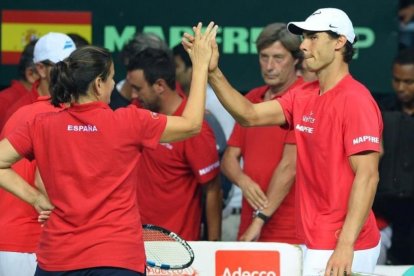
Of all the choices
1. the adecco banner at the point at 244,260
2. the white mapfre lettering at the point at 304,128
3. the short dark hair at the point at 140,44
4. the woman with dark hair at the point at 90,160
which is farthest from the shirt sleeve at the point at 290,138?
the woman with dark hair at the point at 90,160

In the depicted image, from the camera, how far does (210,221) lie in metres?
7.66

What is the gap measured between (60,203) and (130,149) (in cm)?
40

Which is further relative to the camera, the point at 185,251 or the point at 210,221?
the point at 210,221

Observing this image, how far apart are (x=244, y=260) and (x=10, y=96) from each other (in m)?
2.46

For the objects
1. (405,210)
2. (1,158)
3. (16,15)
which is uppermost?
(16,15)

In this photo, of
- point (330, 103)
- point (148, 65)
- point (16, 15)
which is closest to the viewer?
point (330, 103)

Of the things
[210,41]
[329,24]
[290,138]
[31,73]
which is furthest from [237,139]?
[210,41]

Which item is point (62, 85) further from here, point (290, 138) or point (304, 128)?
point (290, 138)

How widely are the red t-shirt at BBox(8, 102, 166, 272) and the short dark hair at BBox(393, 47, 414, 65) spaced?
3365 millimetres

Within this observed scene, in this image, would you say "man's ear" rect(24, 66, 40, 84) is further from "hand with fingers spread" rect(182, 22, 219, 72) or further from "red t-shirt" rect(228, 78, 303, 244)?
"hand with fingers spread" rect(182, 22, 219, 72)

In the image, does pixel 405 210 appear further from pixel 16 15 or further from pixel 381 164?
pixel 16 15

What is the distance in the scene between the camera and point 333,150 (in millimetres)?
5902

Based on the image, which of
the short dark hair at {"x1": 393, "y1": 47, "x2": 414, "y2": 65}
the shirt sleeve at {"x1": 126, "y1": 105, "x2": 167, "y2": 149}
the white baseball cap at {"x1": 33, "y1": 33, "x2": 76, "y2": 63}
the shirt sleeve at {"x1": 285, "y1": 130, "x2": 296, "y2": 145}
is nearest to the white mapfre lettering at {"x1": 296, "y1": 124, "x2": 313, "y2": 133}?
the shirt sleeve at {"x1": 126, "y1": 105, "x2": 167, "y2": 149}

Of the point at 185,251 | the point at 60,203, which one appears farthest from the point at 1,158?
the point at 185,251
